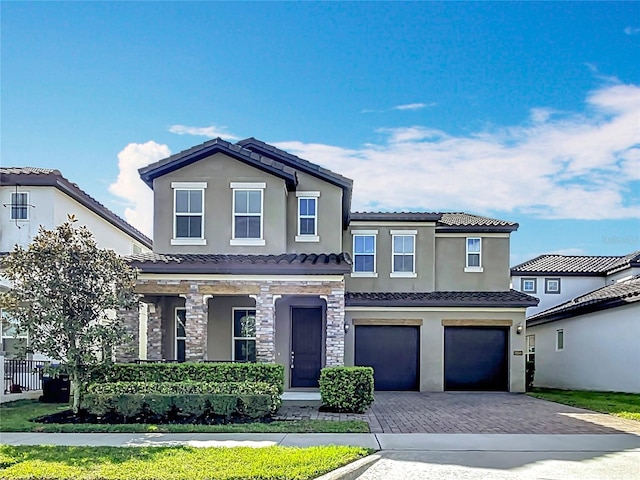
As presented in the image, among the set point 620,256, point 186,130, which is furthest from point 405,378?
point 620,256

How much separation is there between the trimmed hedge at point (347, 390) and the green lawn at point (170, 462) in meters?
4.54

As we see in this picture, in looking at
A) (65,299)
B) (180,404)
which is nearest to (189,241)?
(65,299)

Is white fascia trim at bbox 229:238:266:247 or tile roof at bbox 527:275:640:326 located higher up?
white fascia trim at bbox 229:238:266:247

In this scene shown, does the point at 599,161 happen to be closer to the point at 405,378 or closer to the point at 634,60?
the point at 634,60

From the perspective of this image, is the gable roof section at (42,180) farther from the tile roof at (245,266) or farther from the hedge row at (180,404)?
the hedge row at (180,404)

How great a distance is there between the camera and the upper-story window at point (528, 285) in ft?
104

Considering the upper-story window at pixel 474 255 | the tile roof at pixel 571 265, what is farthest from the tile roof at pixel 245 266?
the tile roof at pixel 571 265

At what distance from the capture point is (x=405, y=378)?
20.8 meters

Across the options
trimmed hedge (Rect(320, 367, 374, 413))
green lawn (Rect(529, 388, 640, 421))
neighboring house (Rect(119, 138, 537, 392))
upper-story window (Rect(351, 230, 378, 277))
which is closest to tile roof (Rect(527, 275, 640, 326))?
neighboring house (Rect(119, 138, 537, 392))

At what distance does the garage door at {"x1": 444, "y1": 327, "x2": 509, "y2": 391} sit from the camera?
68.5 feet

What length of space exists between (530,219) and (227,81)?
14.3 m

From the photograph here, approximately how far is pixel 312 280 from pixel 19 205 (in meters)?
11.4

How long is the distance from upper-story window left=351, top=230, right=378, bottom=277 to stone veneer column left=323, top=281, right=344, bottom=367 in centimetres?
686

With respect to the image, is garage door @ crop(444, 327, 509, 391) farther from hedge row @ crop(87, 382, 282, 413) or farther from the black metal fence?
the black metal fence
